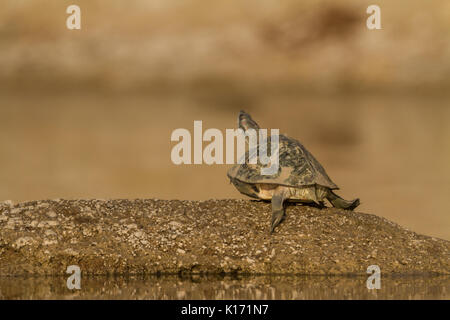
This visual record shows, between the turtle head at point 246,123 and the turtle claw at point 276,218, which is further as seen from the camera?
Result: the turtle head at point 246,123

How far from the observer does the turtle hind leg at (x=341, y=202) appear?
12.7 meters

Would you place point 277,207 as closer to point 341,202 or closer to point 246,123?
point 341,202

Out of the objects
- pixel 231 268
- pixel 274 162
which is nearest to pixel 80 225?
pixel 231 268

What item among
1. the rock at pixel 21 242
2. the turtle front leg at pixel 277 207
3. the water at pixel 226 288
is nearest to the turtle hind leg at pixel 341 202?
the turtle front leg at pixel 277 207

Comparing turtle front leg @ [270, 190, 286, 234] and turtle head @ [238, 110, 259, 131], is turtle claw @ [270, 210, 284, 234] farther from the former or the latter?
A: turtle head @ [238, 110, 259, 131]

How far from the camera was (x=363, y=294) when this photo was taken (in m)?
8.94

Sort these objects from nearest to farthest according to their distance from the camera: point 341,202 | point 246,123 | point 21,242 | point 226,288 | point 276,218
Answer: point 226,288 → point 21,242 → point 276,218 → point 341,202 → point 246,123

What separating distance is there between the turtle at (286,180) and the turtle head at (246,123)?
61cm

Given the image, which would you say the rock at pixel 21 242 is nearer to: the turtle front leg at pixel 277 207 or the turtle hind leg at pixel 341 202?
the turtle front leg at pixel 277 207

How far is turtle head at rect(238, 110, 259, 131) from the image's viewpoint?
42.9 ft

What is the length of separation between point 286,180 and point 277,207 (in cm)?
44

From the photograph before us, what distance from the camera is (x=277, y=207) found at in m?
11.7

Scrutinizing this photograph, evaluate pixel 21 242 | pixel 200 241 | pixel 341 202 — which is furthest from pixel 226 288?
pixel 341 202

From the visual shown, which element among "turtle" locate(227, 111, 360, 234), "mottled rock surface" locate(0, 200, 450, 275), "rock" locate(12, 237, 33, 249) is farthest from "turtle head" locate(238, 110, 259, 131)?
"rock" locate(12, 237, 33, 249)
